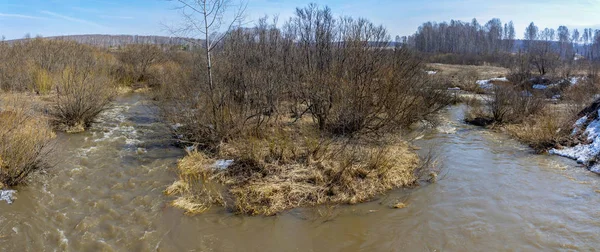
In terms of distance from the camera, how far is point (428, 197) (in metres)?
7.47

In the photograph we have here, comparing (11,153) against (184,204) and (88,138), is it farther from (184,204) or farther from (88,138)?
(88,138)

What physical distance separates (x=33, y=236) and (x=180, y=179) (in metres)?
2.79

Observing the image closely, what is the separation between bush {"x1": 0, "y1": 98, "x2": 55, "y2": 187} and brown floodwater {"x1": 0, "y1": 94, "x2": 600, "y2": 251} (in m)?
0.33

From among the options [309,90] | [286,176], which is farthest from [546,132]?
[286,176]

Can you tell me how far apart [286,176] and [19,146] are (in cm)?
544

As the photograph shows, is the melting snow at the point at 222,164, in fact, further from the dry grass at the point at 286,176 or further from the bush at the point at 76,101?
the bush at the point at 76,101

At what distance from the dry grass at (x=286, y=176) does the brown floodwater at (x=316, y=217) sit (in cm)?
28

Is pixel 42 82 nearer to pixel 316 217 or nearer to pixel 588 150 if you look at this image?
pixel 316 217

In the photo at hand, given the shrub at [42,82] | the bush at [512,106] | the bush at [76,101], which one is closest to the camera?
the bush at [76,101]

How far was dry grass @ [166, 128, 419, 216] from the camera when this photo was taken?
22.7 feet

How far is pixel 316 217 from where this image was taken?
255 inches

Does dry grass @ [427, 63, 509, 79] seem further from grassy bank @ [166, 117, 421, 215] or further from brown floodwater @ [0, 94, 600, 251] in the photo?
grassy bank @ [166, 117, 421, 215]

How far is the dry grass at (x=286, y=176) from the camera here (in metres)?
6.93

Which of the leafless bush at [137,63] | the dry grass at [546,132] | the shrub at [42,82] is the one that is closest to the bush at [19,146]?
the shrub at [42,82]
